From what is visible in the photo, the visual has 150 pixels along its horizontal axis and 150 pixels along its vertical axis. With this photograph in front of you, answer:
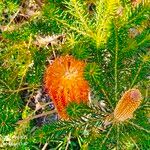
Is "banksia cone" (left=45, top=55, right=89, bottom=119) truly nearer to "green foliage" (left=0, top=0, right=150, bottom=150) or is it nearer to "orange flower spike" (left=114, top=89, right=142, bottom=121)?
"green foliage" (left=0, top=0, right=150, bottom=150)

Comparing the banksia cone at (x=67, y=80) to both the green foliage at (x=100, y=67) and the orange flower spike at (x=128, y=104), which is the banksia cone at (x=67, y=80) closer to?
the green foliage at (x=100, y=67)

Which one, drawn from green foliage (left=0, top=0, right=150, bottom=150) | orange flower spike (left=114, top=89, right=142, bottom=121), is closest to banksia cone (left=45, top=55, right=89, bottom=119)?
green foliage (left=0, top=0, right=150, bottom=150)

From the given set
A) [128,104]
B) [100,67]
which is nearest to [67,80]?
[100,67]

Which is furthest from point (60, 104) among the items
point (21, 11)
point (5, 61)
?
point (21, 11)

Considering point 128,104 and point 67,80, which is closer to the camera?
point 128,104

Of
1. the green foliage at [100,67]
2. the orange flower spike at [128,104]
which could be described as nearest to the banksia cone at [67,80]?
the green foliage at [100,67]

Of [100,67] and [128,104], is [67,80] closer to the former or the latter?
[100,67]
